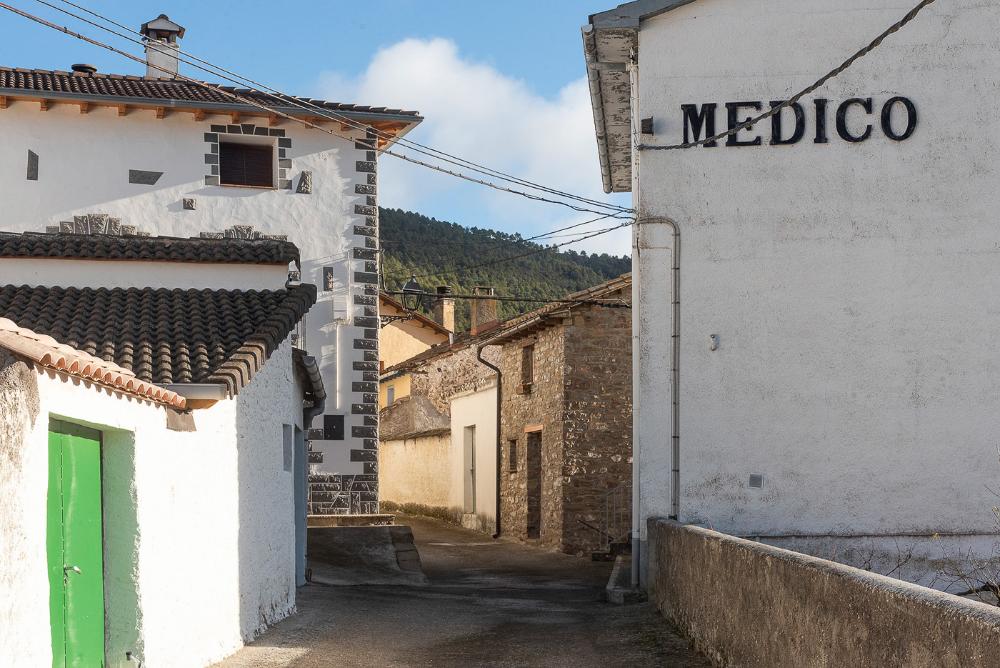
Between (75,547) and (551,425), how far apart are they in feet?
49.1

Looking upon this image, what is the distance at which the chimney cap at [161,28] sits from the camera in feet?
72.4

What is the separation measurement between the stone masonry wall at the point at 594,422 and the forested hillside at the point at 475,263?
31482 mm

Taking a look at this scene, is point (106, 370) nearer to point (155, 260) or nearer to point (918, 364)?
point (155, 260)

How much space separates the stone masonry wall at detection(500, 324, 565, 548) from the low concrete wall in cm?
1053

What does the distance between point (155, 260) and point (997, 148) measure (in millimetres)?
8789

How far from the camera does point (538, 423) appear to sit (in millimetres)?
22172

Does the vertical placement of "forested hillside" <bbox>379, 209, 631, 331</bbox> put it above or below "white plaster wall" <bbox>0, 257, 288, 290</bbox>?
above

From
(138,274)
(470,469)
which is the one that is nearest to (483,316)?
(470,469)

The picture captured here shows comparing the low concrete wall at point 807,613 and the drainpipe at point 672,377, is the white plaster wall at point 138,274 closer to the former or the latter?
the drainpipe at point 672,377

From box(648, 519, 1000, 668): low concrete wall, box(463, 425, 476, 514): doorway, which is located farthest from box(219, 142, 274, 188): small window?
box(648, 519, 1000, 668): low concrete wall

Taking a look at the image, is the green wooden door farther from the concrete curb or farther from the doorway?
the doorway

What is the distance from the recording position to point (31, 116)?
1905 cm

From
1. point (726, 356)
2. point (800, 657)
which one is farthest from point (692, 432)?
point (800, 657)

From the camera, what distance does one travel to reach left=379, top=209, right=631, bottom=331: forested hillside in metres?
54.9
